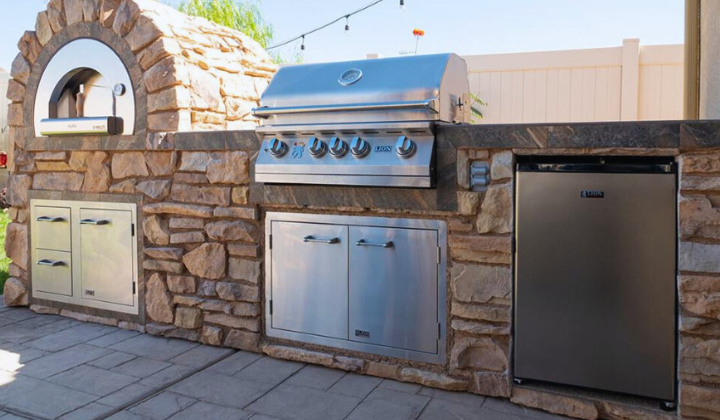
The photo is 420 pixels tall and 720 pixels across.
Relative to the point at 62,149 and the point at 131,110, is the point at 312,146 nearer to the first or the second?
the point at 131,110

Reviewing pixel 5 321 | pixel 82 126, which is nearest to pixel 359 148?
pixel 82 126

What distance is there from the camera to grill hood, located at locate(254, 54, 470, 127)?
2600mm

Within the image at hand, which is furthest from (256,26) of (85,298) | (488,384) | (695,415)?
(695,415)

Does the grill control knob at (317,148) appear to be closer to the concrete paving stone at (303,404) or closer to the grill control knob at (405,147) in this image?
the grill control knob at (405,147)

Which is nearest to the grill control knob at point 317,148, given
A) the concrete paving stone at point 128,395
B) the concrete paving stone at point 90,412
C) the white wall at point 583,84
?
the concrete paving stone at point 128,395

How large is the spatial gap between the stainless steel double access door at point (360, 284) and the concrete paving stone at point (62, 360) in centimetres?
92

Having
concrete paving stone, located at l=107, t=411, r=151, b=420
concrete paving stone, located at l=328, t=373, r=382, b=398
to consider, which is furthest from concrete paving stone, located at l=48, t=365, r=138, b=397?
concrete paving stone, located at l=328, t=373, r=382, b=398

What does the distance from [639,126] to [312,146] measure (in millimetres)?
1361

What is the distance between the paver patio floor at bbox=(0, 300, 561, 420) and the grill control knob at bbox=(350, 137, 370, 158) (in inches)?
40.2

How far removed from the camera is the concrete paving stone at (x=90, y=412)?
2.40m

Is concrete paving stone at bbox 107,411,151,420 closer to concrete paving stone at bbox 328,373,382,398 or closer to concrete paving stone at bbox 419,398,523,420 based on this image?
concrete paving stone at bbox 328,373,382,398

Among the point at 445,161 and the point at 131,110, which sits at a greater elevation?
the point at 131,110

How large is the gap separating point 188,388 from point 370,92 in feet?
5.01

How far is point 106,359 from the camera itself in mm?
3045
